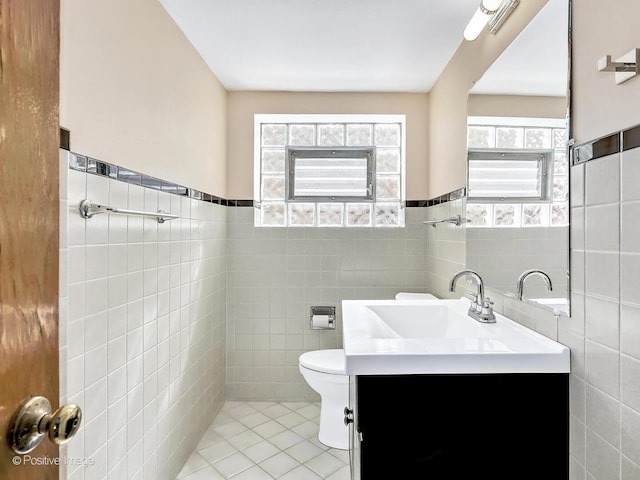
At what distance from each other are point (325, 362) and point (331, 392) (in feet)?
0.54

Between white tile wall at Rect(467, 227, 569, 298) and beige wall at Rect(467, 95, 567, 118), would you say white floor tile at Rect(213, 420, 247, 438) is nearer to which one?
white tile wall at Rect(467, 227, 569, 298)

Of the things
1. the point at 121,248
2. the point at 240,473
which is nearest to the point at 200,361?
the point at 240,473

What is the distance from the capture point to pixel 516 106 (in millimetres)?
1363

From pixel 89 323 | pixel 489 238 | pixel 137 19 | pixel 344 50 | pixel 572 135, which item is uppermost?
pixel 344 50

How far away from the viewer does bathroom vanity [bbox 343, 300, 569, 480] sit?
104cm

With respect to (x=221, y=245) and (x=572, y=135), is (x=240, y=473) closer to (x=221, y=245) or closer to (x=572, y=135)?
(x=221, y=245)

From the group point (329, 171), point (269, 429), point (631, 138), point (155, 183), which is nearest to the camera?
point (631, 138)

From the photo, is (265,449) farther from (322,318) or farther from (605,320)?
(605,320)

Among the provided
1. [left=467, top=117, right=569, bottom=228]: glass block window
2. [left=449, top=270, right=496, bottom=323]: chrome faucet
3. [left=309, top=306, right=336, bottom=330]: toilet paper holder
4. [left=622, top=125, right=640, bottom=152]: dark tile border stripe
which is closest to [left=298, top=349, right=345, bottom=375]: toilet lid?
[left=309, top=306, right=336, bottom=330]: toilet paper holder

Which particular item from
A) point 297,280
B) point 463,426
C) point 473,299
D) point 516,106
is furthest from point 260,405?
point 516,106

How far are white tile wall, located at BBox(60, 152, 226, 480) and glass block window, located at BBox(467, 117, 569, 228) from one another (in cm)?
146

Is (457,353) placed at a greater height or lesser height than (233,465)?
greater

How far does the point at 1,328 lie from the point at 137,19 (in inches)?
58.0

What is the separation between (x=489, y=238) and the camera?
1618mm
